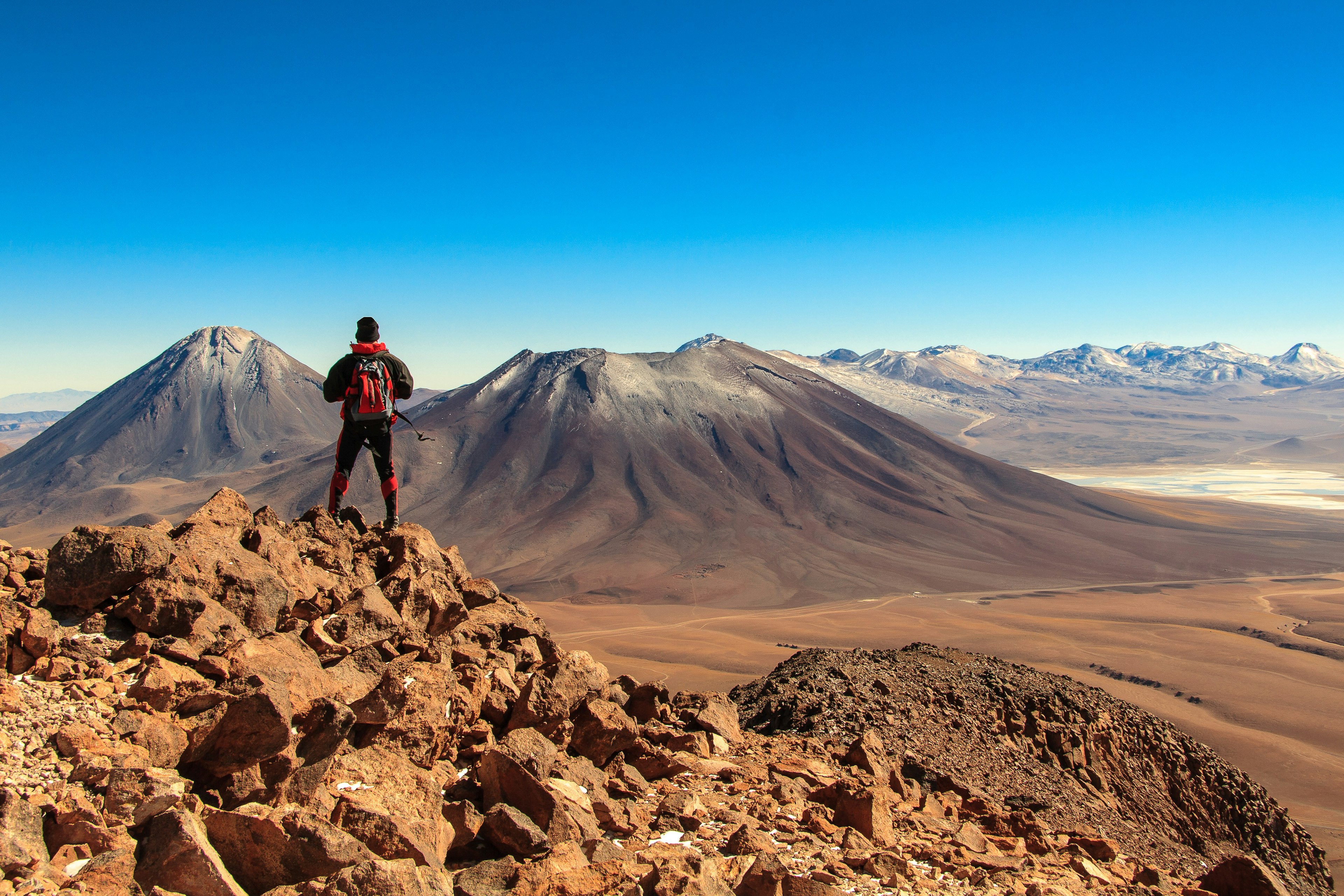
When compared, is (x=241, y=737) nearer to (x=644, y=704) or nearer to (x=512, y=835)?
(x=512, y=835)

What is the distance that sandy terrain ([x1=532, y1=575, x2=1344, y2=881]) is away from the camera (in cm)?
2317

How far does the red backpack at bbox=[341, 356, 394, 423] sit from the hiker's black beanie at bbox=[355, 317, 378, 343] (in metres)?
0.16

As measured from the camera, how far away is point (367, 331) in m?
7.05

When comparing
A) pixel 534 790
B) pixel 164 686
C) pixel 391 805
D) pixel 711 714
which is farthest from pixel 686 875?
pixel 711 714

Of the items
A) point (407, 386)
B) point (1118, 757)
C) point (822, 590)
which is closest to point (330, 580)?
point (407, 386)

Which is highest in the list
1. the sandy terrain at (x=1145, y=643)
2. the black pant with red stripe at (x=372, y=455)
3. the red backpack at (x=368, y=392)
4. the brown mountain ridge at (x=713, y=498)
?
the red backpack at (x=368, y=392)

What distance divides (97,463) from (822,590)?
325ft

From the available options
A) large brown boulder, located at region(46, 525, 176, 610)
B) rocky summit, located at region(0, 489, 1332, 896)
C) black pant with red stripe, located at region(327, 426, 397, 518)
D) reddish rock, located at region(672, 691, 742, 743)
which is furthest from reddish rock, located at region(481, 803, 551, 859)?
black pant with red stripe, located at region(327, 426, 397, 518)

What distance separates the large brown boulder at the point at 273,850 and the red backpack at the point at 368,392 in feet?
14.1

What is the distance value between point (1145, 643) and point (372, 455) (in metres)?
38.1

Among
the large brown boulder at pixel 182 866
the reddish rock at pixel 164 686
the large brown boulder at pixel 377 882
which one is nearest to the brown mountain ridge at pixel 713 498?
the reddish rock at pixel 164 686

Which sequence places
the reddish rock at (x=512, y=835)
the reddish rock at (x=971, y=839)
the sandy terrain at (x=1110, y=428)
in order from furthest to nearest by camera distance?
the sandy terrain at (x=1110, y=428)
the reddish rock at (x=971, y=839)
the reddish rock at (x=512, y=835)

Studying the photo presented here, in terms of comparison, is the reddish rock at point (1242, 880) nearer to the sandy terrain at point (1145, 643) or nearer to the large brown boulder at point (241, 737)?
the large brown boulder at point (241, 737)

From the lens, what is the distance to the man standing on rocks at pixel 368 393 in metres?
7.04
